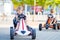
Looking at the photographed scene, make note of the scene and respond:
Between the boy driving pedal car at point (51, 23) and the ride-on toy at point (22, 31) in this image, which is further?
the boy driving pedal car at point (51, 23)

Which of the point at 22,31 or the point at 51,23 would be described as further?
the point at 51,23

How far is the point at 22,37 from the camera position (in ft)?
34.8

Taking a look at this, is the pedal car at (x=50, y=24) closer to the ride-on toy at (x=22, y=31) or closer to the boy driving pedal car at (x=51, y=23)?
the boy driving pedal car at (x=51, y=23)

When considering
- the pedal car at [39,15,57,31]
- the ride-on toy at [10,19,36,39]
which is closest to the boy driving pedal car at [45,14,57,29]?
the pedal car at [39,15,57,31]

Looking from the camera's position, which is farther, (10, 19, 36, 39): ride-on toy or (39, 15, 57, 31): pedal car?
(39, 15, 57, 31): pedal car

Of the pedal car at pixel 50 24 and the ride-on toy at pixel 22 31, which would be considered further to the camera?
the pedal car at pixel 50 24

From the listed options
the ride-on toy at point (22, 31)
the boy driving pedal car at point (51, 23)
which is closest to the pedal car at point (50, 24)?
the boy driving pedal car at point (51, 23)

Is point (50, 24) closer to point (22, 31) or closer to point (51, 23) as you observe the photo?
point (51, 23)

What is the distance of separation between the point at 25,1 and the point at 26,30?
53.9 feet

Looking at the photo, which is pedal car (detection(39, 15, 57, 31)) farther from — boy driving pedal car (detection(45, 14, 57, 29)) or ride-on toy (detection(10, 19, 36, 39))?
ride-on toy (detection(10, 19, 36, 39))

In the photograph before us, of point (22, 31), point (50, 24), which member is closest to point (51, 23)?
point (50, 24)

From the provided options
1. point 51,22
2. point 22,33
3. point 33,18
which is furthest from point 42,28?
point 33,18

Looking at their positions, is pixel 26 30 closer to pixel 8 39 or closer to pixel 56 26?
pixel 8 39

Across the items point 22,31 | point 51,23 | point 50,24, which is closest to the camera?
Answer: point 22,31
